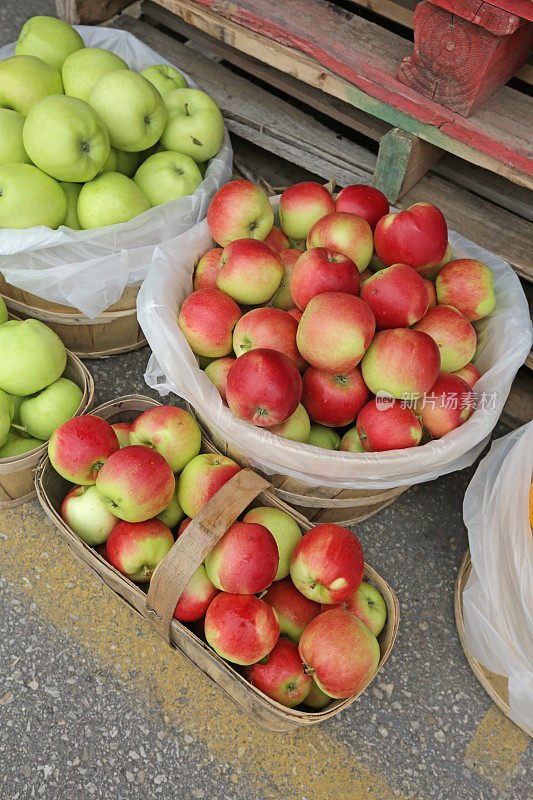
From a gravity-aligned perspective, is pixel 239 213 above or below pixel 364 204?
below

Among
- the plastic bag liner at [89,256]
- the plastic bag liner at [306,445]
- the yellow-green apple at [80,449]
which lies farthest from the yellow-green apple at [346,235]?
the yellow-green apple at [80,449]

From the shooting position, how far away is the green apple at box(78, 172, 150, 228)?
5.88ft

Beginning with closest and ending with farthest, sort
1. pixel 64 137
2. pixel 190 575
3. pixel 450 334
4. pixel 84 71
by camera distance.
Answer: pixel 190 575 < pixel 450 334 < pixel 64 137 < pixel 84 71

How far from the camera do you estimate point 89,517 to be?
143 centimetres

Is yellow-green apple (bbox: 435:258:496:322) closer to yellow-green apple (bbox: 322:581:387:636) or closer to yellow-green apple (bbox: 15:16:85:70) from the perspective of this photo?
yellow-green apple (bbox: 322:581:387:636)

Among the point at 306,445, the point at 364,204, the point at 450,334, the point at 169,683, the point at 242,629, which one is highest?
the point at 364,204

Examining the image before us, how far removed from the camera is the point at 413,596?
1.79m

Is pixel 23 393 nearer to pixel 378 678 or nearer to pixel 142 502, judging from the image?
pixel 142 502

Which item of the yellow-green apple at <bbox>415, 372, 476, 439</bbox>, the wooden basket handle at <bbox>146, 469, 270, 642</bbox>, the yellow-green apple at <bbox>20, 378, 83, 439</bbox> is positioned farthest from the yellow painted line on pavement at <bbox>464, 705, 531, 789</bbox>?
the yellow-green apple at <bbox>20, 378, 83, 439</bbox>

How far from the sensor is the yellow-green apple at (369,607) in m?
1.36

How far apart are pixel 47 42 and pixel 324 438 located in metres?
1.67

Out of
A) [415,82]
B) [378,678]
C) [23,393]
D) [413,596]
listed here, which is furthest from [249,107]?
[378,678]

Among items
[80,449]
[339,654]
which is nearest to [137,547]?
[80,449]

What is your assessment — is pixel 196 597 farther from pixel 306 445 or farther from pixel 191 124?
pixel 191 124
